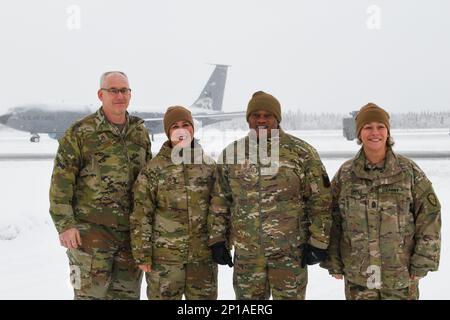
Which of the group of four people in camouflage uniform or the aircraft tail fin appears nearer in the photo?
the group of four people in camouflage uniform

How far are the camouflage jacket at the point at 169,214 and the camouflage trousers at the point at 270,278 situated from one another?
0.35 meters

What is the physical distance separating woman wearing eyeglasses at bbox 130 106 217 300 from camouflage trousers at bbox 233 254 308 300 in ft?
0.96

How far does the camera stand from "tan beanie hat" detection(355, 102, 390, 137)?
3064 mm

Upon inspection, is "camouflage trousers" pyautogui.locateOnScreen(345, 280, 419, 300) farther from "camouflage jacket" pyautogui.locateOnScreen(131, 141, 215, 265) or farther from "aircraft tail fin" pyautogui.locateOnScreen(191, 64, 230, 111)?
"aircraft tail fin" pyautogui.locateOnScreen(191, 64, 230, 111)

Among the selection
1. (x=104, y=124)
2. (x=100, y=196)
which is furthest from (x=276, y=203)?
(x=104, y=124)

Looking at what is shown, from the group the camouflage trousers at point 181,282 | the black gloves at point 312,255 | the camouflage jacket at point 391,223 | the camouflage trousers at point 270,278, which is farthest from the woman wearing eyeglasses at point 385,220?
the camouflage trousers at point 181,282

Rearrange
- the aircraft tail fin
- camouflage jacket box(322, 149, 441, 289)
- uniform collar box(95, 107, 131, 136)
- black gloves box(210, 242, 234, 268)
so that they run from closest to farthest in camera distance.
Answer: camouflage jacket box(322, 149, 441, 289) → black gloves box(210, 242, 234, 268) → uniform collar box(95, 107, 131, 136) → the aircraft tail fin

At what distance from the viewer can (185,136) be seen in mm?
3371

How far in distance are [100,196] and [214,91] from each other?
3970 cm

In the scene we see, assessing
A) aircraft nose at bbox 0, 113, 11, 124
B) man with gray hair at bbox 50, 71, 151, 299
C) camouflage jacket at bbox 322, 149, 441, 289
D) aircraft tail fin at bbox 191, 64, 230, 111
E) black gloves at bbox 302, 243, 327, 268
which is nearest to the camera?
camouflage jacket at bbox 322, 149, 441, 289

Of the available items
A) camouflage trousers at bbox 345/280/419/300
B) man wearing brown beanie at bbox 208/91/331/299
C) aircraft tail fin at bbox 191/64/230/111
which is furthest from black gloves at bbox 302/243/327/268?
aircraft tail fin at bbox 191/64/230/111

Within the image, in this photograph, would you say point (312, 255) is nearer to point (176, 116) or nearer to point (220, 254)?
point (220, 254)

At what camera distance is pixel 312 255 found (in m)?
3.10
